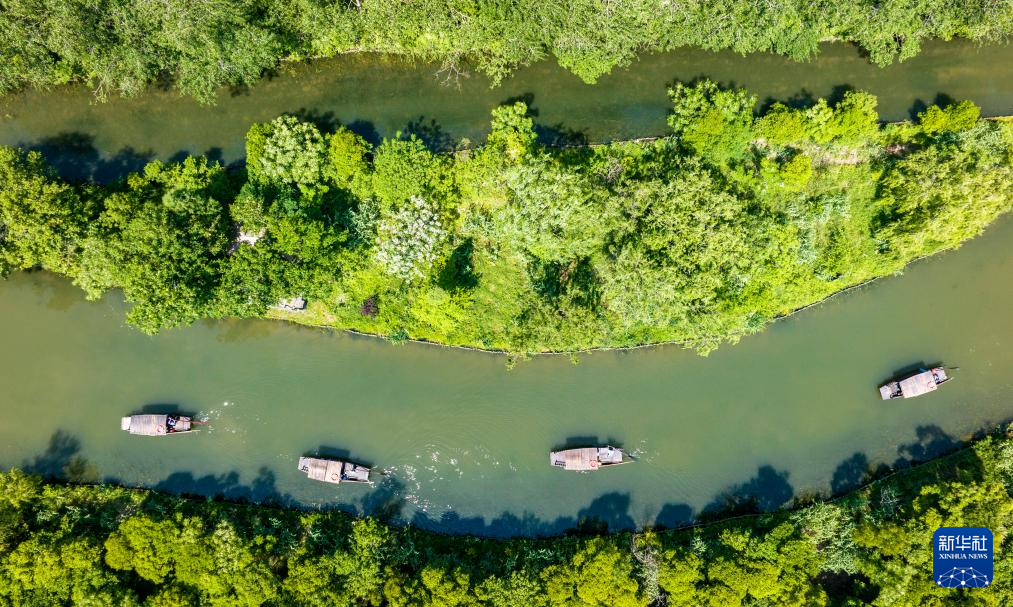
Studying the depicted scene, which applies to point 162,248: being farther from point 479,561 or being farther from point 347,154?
point 479,561

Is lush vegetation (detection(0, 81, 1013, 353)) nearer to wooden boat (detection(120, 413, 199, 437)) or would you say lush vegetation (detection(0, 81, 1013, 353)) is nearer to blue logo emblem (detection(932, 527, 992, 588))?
wooden boat (detection(120, 413, 199, 437))

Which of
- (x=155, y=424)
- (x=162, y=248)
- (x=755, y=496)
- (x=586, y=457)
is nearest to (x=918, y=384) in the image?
(x=755, y=496)

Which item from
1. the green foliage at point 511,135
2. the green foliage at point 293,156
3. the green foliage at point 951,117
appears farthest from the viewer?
the green foliage at point 951,117

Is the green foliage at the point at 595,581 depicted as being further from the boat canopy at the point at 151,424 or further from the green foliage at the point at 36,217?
the green foliage at the point at 36,217

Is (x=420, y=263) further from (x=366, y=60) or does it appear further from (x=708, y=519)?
(x=708, y=519)

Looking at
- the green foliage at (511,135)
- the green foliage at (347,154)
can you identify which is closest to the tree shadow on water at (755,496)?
the green foliage at (511,135)

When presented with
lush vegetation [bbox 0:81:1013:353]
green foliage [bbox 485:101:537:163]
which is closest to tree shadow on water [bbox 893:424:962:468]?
lush vegetation [bbox 0:81:1013:353]
